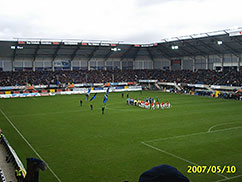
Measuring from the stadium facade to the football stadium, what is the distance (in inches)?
11.7

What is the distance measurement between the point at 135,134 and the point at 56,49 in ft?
197

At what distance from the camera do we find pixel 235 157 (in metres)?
19.5

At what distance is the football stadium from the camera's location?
59.7ft

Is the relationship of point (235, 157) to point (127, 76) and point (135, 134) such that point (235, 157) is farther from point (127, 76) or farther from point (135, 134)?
point (127, 76)

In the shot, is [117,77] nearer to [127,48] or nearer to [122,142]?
[127,48]

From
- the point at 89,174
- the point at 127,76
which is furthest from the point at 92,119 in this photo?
the point at 127,76
